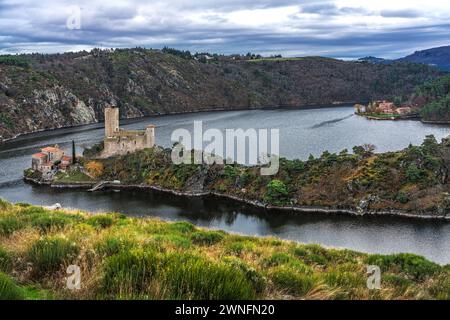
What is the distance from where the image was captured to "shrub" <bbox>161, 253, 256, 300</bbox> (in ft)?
20.8

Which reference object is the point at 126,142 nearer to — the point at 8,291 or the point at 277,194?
the point at 277,194

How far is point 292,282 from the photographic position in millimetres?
7707

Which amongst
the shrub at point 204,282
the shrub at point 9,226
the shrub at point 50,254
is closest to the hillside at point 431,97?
the shrub at point 9,226

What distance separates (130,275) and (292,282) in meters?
2.63

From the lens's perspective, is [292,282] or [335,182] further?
[335,182]

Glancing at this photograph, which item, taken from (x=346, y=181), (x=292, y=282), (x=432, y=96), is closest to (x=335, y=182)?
(x=346, y=181)

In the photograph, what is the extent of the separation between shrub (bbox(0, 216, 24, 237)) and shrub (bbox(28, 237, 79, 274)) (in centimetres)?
302

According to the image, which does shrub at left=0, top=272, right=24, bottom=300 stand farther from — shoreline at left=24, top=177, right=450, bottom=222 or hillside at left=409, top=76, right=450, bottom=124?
hillside at left=409, top=76, right=450, bottom=124

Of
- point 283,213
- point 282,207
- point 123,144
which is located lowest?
point 283,213

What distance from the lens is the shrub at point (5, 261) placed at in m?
7.67

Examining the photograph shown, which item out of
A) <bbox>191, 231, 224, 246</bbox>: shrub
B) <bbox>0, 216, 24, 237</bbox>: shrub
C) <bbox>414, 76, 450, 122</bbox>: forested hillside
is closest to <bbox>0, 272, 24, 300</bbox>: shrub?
<bbox>0, 216, 24, 237</bbox>: shrub

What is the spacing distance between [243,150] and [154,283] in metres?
75.2

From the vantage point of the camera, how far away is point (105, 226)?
45.1ft

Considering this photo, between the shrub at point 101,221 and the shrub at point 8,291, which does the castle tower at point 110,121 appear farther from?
the shrub at point 8,291
